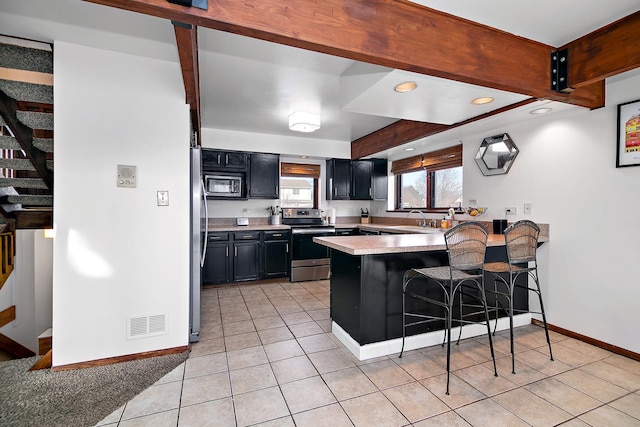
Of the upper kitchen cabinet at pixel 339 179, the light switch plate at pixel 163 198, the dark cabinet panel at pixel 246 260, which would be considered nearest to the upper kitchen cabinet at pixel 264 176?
the dark cabinet panel at pixel 246 260

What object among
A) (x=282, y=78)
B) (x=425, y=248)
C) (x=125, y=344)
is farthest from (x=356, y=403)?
(x=282, y=78)

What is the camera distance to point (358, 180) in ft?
18.3

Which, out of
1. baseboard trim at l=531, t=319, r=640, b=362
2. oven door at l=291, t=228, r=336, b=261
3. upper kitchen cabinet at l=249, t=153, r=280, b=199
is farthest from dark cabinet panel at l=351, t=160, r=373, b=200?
baseboard trim at l=531, t=319, r=640, b=362

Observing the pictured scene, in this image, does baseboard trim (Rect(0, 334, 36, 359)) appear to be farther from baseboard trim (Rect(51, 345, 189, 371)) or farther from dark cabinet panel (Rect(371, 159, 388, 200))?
dark cabinet panel (Rect(371, 159, 388, 200))

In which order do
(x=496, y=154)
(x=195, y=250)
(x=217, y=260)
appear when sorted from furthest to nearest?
(x=217, y=260), (x=496, y=154), (x=195, y=250)

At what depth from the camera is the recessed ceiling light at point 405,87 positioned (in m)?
2.30

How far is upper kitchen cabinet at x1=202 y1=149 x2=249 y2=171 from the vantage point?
4.61 meters

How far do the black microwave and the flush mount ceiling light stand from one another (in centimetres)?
168

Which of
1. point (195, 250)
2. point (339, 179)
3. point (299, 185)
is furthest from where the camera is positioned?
point (299, 185)

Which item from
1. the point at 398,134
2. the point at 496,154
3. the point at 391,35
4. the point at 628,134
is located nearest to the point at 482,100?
the point at 496,154

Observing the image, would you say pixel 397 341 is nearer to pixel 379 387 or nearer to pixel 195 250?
pixel 379 387

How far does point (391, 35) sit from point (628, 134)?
2.26 meters

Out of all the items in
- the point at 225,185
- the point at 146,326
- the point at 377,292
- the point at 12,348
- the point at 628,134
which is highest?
the point at 628,134

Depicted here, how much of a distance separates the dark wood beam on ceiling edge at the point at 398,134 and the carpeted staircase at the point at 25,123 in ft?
12.1
